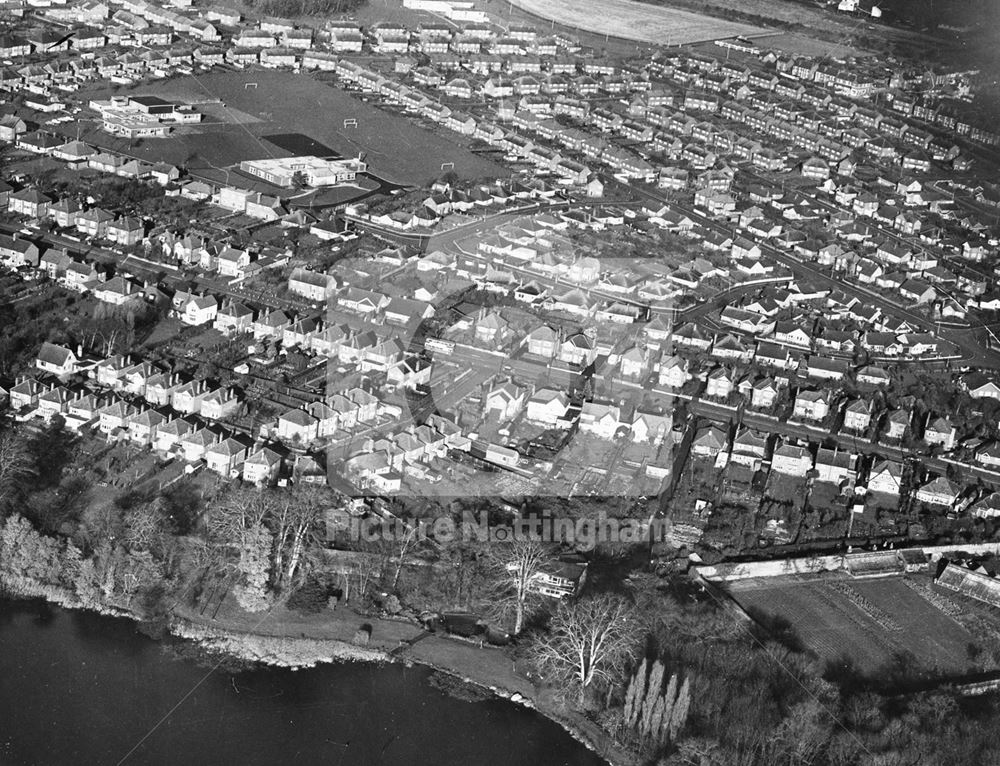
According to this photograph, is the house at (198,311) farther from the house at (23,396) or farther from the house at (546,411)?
the house at (546,411)

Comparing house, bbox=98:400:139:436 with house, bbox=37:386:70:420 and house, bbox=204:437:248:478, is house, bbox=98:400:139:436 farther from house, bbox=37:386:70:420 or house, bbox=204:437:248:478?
house, bbox=204:437:248:478

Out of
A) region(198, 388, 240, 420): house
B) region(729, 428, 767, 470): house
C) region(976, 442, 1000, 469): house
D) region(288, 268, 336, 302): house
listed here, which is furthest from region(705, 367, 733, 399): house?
region(198, 388, 240, 420): house

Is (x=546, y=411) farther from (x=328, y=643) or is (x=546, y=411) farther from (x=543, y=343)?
(x=328, y=643)

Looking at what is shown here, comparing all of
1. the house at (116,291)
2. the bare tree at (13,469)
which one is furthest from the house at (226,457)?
the house at (116,291)

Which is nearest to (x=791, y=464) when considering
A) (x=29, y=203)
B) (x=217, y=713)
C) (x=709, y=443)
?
(x=709, y=443)

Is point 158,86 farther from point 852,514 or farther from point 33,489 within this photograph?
point 852,514
